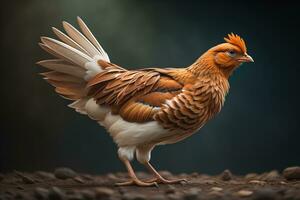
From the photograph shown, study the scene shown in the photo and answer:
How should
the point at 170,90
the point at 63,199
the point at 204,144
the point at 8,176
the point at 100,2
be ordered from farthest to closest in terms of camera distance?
1. the point at 204,144
2. the point at 100,2
3. the point at 8,176
4. the point at 170,90
5. the point at 63,199

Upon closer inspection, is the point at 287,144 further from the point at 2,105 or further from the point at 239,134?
the point at 2,105

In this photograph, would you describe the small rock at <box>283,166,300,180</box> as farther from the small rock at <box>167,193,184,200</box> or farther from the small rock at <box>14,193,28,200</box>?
the small rock at <box>14,193,28,200</box>

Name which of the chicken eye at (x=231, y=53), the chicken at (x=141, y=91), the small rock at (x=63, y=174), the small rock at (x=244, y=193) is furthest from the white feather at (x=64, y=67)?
the small rock at (x=244, y=193)

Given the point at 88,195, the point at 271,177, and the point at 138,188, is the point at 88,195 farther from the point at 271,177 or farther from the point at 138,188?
the point at 271,177

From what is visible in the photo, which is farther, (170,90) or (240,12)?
(240,12)

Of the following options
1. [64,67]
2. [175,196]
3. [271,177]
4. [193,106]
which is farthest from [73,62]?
[271,177]

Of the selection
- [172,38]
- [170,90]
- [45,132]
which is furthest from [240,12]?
[45,132]
